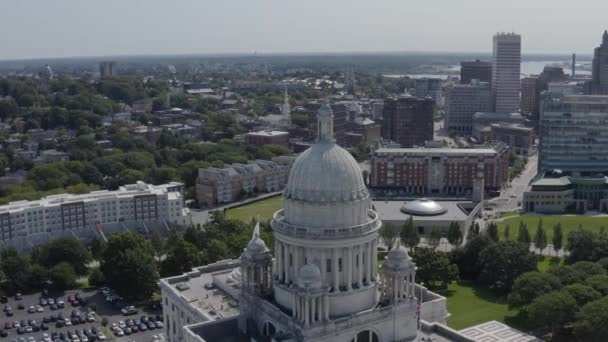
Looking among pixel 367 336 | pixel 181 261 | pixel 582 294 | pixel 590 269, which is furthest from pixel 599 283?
pixel 181 261

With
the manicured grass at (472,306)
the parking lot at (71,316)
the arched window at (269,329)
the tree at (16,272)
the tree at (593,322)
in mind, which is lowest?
the parking lot at (71,316)

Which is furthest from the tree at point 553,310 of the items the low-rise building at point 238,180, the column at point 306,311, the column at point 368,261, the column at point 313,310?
the low-rise building at point 238,180

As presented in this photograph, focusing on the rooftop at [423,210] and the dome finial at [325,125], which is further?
the rooftop at [423,210]

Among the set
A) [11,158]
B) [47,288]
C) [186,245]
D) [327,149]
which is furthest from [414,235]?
[11,158]

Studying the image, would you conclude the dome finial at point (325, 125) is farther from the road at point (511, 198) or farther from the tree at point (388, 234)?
the road at point (511, 198)

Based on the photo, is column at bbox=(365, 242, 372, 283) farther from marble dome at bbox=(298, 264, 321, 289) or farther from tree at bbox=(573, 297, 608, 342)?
tree at bbox=(573, 297, 608, 342)

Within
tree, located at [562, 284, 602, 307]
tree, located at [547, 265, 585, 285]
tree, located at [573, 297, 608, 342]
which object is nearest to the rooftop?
tree, located at [547, 265, 585, 285]
